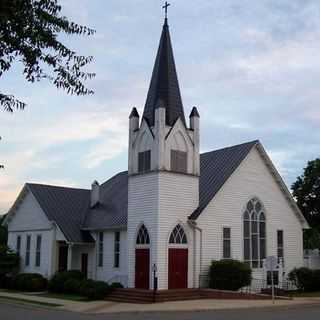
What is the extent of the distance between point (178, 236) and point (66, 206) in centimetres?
1149

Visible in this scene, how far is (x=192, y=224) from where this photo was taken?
33.6 m

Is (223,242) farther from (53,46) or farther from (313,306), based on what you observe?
(53,46)

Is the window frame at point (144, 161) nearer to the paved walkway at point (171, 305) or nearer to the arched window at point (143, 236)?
the arched window at point (143, 236)

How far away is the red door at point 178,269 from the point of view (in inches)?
1275

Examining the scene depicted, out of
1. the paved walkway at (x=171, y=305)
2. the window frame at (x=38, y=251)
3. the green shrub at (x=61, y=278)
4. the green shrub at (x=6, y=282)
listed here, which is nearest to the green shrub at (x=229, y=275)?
the paved walkway at (x=171, y=305)

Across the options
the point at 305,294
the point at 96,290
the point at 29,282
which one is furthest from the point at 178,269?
the point at 29,282

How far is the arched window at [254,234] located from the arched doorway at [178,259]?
509 centimetres

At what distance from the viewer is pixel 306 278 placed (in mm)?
36938

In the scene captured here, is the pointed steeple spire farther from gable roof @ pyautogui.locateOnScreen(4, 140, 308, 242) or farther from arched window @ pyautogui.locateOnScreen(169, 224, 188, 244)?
arched window @ pyautogui.locateOnScreen(169, 224, 188, 244)

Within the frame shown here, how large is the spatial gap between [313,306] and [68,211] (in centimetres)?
1903

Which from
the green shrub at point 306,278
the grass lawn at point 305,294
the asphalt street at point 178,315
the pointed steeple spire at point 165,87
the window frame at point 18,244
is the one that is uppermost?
the pointed steeple spire at point 165,87

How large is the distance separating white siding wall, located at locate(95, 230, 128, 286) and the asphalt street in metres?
8.88

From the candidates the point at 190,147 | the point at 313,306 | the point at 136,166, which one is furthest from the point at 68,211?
the point at 313,306

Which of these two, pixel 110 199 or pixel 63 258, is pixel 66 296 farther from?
pixel 110 199
